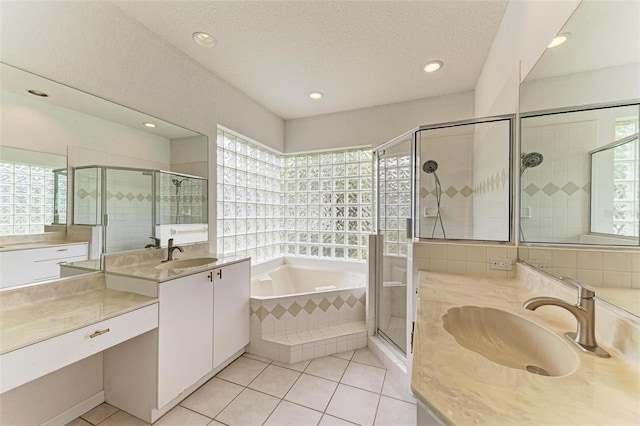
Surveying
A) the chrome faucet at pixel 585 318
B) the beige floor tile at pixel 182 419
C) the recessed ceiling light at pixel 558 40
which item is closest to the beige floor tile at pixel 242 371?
the beige floor tile at pixel 182 419

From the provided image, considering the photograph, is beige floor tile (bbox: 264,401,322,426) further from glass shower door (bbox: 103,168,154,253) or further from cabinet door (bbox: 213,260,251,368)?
glass shower door (bbox: 103,168,154,253)

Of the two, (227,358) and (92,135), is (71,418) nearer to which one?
(227,358)

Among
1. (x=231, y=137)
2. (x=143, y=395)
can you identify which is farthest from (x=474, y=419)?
(x=231, y=137)

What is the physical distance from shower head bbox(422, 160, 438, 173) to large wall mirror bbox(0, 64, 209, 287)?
82.8 inches

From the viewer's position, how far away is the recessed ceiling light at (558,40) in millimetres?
1073

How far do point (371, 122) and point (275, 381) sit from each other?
2.86 meters

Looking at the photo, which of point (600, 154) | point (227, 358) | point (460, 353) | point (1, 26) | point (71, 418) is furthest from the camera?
point (227, 358)

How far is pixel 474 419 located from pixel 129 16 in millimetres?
2594

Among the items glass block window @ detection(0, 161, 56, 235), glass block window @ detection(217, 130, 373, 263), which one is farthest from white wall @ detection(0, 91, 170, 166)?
glass block window @ detection(217, 130, 373, 263)

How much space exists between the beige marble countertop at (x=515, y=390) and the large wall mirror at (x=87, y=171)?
6.38ft

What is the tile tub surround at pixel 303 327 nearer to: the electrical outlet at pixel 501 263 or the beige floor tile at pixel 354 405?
the beige floor tile at pixel 354 405

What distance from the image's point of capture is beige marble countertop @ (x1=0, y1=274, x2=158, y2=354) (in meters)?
1.02

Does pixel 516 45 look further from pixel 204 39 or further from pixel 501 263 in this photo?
pixel 204 39

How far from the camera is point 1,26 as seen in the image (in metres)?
1.19
